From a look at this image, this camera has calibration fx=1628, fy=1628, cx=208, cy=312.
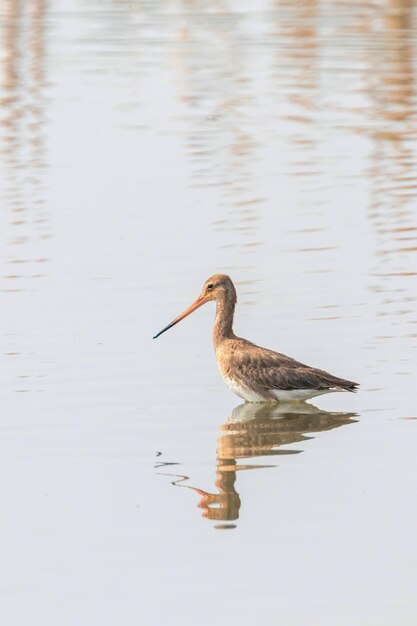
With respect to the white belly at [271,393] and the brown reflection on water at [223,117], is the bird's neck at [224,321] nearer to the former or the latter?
the white belly at [271,393]

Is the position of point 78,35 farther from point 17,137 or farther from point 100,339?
point 100,339

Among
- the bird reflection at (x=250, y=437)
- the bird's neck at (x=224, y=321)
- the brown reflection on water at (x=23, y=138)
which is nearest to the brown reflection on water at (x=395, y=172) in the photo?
the bird's neck at (x=224, y=321)

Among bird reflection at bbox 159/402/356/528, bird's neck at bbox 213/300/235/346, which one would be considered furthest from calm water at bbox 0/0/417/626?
bird's neck at bbox 213/300/235/346

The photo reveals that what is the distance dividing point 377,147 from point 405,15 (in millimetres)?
12064

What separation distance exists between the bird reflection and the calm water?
3 cm

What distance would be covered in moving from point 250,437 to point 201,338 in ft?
8.79

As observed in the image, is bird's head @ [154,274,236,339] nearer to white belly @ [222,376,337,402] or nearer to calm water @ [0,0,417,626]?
calm water @ [0,0,417,626]

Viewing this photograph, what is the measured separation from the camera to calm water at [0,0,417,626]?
8.44m

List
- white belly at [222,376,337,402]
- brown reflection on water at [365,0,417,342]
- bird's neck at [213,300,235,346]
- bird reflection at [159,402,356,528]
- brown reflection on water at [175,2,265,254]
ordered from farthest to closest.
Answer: brown reflection on water at [175,2,265,254] → brown reflection on water at [365,0,417,342] → bird's neck at [213,300,235,346] → white belly at [222,376,337,402] → bird reflection at [159,402,356,528]

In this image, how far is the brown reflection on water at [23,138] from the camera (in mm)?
16062

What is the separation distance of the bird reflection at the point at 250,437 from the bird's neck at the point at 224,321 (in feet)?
2.41

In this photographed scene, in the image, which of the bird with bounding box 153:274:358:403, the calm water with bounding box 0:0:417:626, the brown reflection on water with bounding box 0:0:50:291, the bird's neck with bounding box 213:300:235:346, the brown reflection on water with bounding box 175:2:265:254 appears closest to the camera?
the calm water with bounding box 0:0:417:626

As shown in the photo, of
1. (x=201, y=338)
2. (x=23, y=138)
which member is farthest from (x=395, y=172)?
(x=201, y=338)

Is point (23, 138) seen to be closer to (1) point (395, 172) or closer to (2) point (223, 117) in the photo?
(2) point (223, 117)
